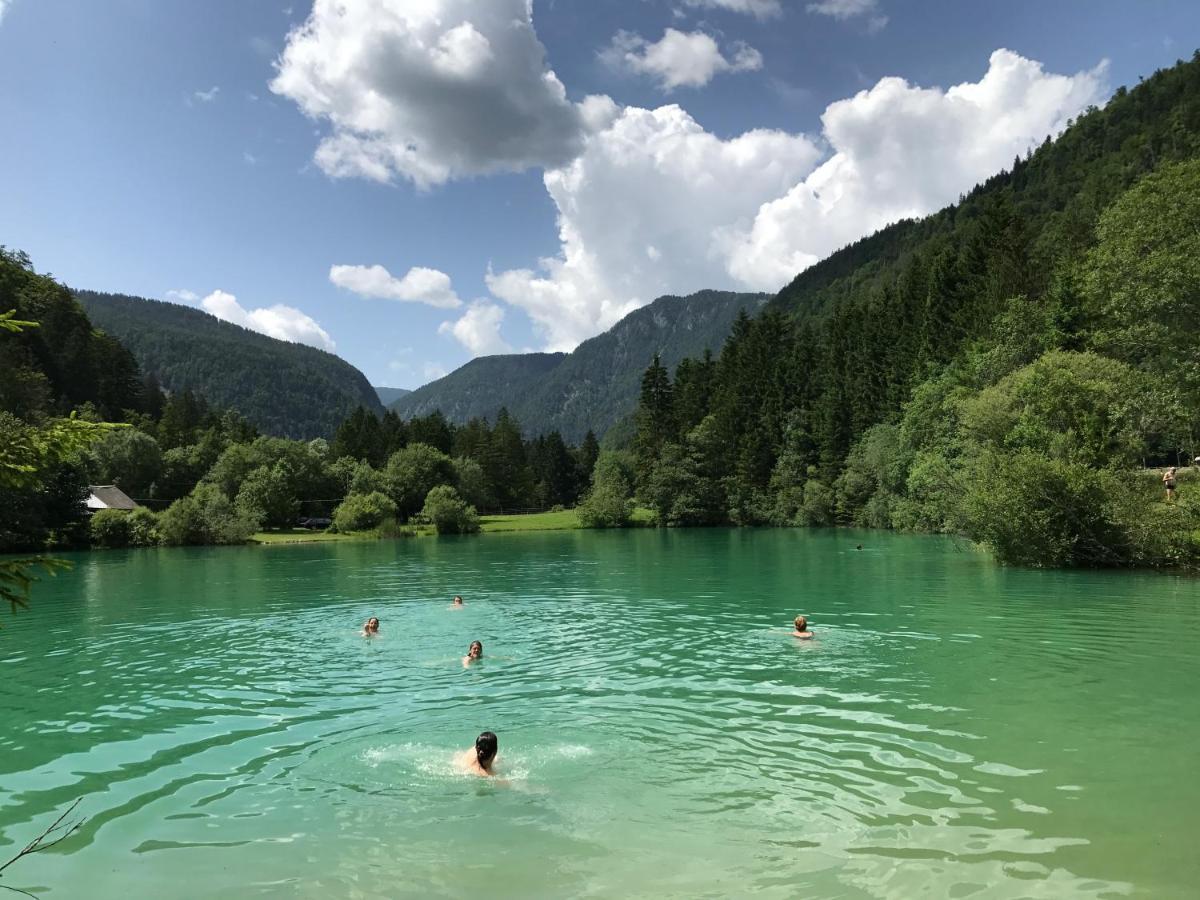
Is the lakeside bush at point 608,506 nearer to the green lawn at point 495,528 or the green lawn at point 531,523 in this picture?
the green lawn at point 495,528

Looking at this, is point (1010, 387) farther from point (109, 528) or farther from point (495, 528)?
point (109, 528)

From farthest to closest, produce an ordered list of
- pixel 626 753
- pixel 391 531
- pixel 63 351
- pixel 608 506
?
pixel 63 351
pixel 608 506
pixel 391 531
pixel 626 753

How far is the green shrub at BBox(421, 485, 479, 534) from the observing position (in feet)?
350

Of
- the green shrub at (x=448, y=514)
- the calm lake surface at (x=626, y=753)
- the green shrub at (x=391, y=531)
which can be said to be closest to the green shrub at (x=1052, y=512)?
the calm lake surface at (x=626, y=753)

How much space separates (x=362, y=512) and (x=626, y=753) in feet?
324

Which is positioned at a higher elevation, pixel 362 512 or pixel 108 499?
pixel 108 499

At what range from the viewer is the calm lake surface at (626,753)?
8.49 metres

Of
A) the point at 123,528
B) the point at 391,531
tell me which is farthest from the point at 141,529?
the point at 391,531

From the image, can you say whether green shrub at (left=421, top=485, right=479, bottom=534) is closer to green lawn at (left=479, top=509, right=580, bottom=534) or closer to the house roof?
green lawn at (left=479, top=509, right=580, bottom=534)

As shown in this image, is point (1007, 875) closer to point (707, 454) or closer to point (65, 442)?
point (65, 442)

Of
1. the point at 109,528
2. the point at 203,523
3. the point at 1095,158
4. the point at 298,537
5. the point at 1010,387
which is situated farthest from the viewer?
the point at 1095,158

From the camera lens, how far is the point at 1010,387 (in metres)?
49.7

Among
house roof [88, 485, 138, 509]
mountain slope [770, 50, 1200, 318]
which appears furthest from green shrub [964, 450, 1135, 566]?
house roof [88, 485, 138, 509]

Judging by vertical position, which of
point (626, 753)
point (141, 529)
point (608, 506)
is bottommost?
point (626, 753)
